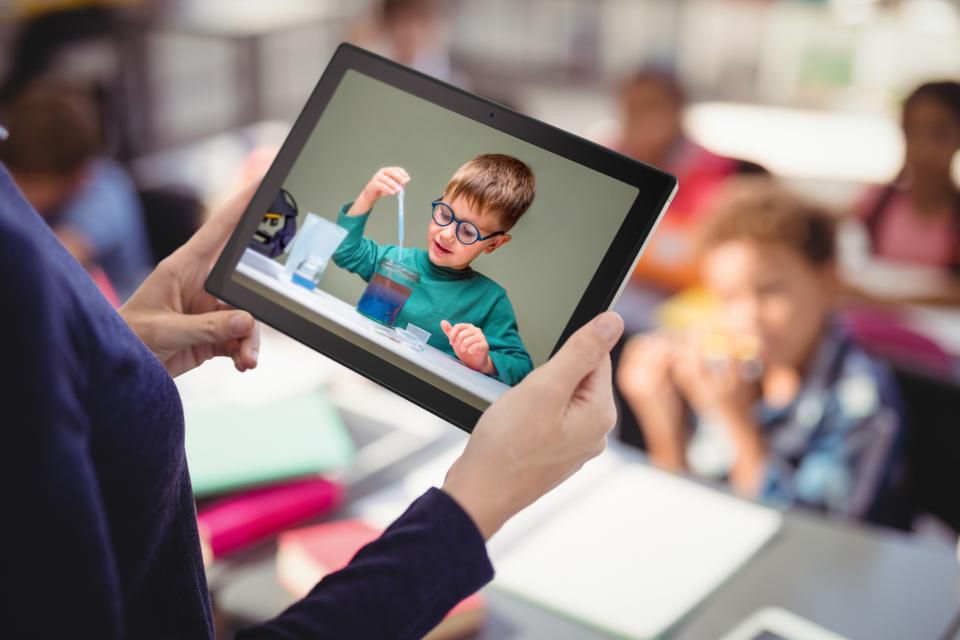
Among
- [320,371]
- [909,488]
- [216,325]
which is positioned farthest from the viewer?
[909,488]

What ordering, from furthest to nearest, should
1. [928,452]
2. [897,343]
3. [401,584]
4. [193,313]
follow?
[897,343]
[928,452]
[193,313]
[401,584]

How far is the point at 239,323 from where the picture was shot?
36.0 inches

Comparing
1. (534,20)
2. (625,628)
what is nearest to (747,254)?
(625,628)

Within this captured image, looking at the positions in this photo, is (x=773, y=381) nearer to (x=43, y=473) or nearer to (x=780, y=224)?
(x=780, y=224)

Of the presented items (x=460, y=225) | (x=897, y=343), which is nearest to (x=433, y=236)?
(x=460, y=225)

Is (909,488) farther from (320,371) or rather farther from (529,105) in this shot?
(529,105)

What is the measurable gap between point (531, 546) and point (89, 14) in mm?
3717

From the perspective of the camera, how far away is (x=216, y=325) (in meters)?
0.92

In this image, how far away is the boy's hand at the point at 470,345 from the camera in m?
0.79

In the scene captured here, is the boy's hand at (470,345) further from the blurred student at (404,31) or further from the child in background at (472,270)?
the blurred student at (404,31)

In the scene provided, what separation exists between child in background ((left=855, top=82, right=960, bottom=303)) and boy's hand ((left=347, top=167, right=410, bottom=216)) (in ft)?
6.06

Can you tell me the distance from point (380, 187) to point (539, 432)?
11.6 inches

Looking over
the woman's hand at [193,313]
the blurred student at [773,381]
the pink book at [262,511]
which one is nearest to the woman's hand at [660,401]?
the blurred student at [773,381]

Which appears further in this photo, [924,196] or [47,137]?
[924,196]
